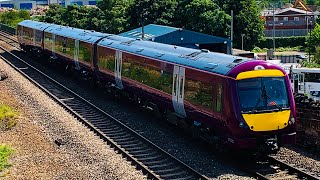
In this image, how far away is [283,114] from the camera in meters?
13.7

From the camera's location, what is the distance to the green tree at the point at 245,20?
2156 inches

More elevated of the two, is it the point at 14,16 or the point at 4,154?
the point at 14,16

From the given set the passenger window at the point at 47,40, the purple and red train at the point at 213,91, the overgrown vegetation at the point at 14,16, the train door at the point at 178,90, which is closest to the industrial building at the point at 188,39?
the passenger window at the point at 47,40

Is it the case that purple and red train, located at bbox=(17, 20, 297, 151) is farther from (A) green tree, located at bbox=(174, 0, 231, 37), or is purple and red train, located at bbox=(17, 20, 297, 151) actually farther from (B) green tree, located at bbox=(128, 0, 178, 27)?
(B) green tree, located at bbox=(128, 0, 178, 27)

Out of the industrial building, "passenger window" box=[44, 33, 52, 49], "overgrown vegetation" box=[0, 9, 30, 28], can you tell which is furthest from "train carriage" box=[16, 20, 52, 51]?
"overgrown vegetation" box=[0, 9, 30, 28]

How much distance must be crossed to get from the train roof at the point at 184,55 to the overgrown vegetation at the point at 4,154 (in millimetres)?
5564

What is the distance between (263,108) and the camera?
44.4ft

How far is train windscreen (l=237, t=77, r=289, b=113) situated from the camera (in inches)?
529

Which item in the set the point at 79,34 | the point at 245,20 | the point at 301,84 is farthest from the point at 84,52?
the point at 245,20

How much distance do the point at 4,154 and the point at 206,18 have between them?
1441 inches

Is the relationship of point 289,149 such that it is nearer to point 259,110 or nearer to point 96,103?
point 259,110

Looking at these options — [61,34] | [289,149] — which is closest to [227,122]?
[289,149]

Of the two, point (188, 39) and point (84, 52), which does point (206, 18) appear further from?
point (84, 52)

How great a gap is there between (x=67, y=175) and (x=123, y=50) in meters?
9.23
